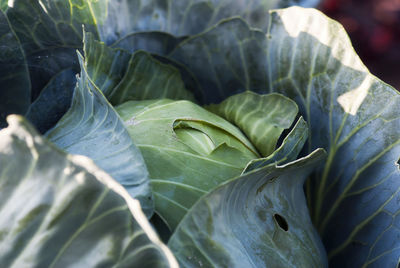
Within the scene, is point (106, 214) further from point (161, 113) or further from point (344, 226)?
point (344, 226)

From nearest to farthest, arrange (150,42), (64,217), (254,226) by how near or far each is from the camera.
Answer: (64,217) < (254,226) < (150,42)

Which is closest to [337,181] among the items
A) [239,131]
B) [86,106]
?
[239,131]

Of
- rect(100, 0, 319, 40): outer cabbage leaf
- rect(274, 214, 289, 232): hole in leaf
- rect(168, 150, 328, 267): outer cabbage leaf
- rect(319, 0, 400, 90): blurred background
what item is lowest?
rect(319, 0, 400, 90): blurred background

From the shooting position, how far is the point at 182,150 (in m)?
0.72

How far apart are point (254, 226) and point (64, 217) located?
268mm

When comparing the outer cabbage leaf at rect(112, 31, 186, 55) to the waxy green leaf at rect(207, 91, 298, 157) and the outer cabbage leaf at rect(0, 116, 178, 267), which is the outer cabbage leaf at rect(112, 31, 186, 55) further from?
the outer cabbage leaf at rect(0, 116, 178, 267)

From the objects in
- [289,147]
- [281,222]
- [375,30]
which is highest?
[289,147]

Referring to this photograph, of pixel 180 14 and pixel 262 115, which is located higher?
pixel 180 14

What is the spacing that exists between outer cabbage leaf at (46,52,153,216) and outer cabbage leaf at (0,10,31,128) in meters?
0.12

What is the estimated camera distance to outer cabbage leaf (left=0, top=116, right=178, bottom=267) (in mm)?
458

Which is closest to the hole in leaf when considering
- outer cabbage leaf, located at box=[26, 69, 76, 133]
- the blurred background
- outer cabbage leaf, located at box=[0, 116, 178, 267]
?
outer cabbage leaf, located at box=[0, 116, 178, 267]

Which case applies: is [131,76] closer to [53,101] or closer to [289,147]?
[53,101]

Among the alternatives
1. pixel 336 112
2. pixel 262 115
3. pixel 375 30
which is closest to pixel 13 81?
pixel 262 115

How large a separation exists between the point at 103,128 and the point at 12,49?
0.31 meters
